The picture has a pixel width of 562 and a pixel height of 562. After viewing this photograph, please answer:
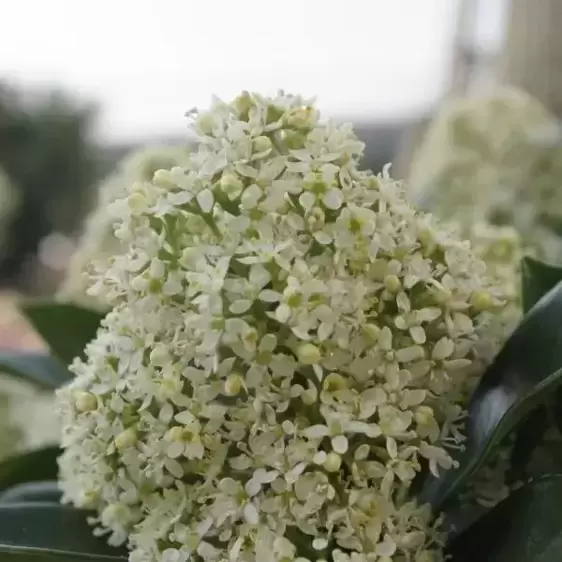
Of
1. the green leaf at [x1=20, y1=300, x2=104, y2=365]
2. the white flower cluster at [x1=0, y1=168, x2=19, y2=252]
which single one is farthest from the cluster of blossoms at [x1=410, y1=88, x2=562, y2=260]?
the white flower cluster at [x1=0, y1=168, x2=19, y2=252]

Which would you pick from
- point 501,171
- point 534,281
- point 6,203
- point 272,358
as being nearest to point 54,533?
point 272,358

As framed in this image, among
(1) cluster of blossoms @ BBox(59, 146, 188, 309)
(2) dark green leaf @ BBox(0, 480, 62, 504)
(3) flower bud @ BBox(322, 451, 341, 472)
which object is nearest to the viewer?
(3) flower bud @ BBox(322, 451, 341, 472)

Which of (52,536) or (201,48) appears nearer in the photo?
(52,536)

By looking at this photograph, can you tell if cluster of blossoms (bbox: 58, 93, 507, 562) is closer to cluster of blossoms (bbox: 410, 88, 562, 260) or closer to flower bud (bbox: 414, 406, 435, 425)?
flower bud (bbox: 414, 406, 435, 425)

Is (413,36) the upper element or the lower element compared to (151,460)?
upper

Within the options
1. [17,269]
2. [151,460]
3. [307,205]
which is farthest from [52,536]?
[17,269]

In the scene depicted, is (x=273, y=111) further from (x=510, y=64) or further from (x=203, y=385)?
(x=510, y=64)
